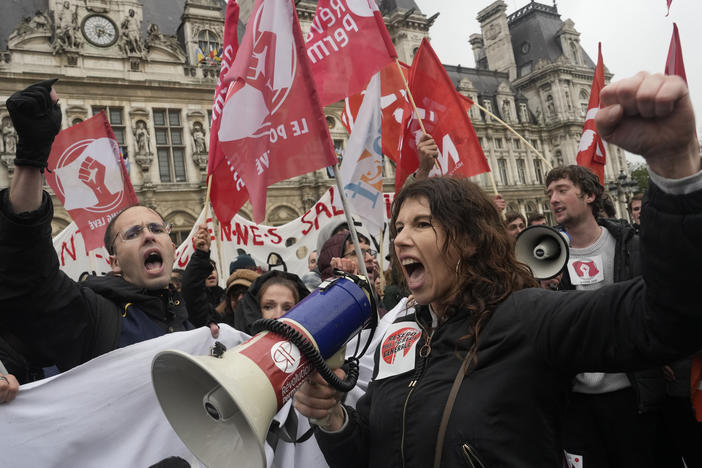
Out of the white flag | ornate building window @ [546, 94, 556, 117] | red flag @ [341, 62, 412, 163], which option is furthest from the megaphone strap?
ornate building window @ [546, 94, 556, 117]

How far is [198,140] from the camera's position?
19.9 metres

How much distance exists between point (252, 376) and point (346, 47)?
3.82m

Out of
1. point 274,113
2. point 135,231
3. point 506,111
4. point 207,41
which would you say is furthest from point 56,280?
point 506,111

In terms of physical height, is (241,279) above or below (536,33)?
below

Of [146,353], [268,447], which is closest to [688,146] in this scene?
[268,447]

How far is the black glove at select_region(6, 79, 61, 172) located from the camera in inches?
67.7

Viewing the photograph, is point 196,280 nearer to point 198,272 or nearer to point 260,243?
point 198,272

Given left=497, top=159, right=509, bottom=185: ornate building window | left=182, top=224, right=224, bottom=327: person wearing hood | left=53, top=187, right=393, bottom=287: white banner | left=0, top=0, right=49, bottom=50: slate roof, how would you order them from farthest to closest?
1. left=497, top=159, right=509, bottom=185: ornate building window
2. left=0, top=0, right=49, bottom=50: slate roof
3. left=53, top=187, right=393, bottom=287: white banner
4. left=182, top=224, right=224, bottom=327: person wearing hood

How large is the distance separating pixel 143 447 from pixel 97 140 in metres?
5.58

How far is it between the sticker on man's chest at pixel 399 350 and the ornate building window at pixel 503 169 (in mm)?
32564

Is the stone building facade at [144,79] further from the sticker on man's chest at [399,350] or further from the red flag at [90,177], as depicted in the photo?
the sticker on man's chest at [399,350]

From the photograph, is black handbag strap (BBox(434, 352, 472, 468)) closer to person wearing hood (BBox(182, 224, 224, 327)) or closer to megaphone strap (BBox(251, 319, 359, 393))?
megaphone strap (BBox(251, 319, 359, 393))

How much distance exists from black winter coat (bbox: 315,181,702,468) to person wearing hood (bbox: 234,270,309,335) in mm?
1484

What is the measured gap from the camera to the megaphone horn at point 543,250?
10.1 feet
